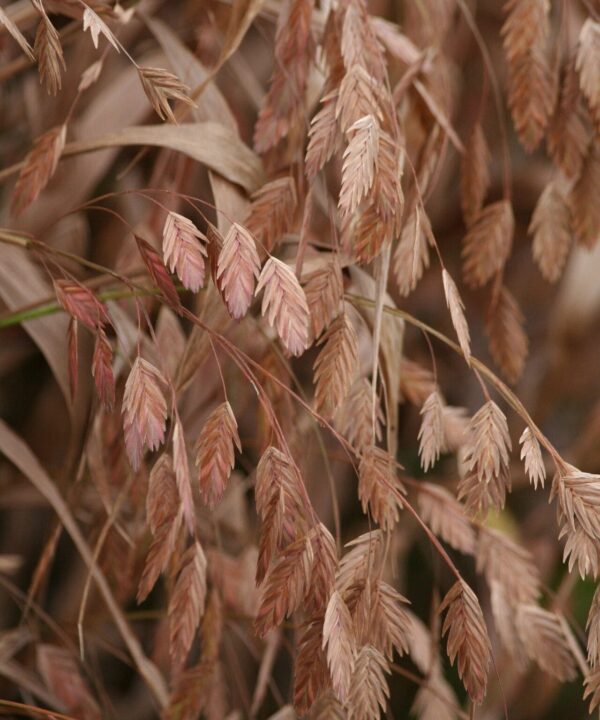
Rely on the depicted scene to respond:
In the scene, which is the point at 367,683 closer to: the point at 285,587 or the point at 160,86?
the point at 285,587

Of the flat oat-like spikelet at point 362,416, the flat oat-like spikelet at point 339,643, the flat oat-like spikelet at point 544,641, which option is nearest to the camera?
the flat oat-like spikelet at point 339,643

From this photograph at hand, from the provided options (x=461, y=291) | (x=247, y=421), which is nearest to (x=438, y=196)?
(x=461, y=291)

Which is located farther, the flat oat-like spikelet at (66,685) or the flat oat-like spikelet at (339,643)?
the flat oat-like spikelet at (66,685)

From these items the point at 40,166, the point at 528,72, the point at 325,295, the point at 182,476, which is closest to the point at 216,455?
the point at 182,476

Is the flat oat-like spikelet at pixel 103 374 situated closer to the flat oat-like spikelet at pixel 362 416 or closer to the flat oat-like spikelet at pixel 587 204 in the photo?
the flat oat-like spikelet at pixel 362 416

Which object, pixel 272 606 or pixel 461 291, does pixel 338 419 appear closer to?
pixel 272 606

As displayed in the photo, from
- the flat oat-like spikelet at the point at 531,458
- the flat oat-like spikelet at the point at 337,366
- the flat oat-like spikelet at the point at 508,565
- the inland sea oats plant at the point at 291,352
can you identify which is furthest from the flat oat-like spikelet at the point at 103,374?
the flat oat-like spikelet at the point at 508,565

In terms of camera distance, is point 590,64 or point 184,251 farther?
point 590,64
